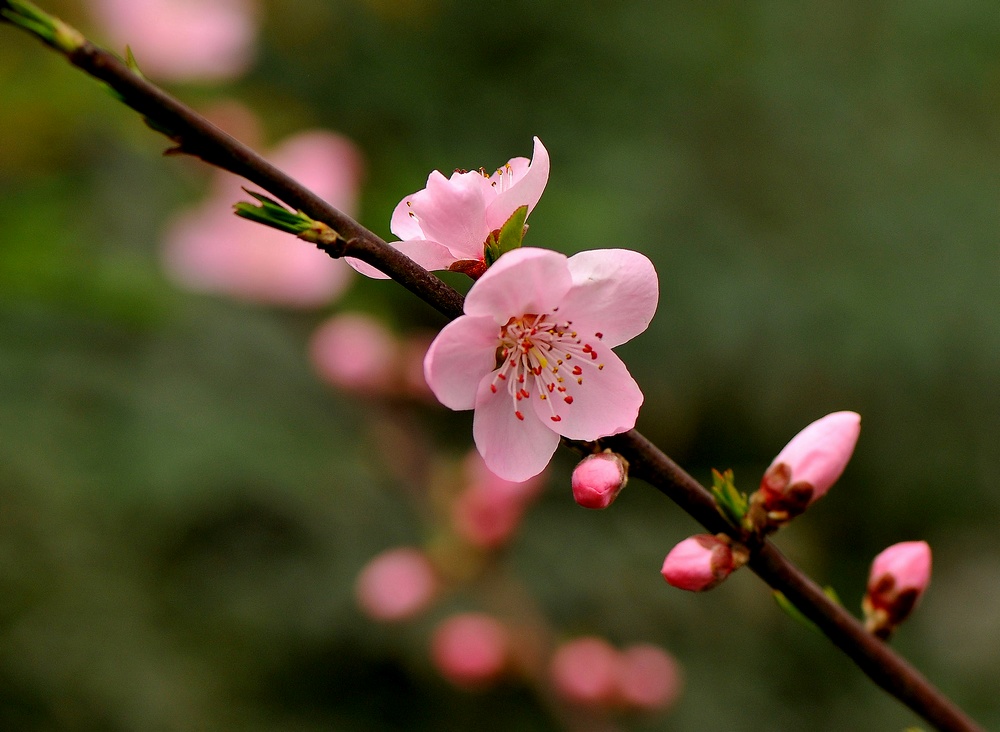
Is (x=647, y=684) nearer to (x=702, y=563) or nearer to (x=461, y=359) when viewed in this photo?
(x=702, y=563)

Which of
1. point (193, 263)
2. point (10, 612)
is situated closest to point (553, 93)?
point (193, 263)

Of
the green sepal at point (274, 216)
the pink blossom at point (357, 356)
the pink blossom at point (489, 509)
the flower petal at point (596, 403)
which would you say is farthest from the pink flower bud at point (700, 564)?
the pink blossom at point (357, 356)

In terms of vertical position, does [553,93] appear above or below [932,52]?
above

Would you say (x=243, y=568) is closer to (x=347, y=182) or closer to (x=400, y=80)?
(x=347, y=182)

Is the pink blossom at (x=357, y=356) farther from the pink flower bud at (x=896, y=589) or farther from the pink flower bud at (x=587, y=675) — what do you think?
the pink flower bud at (x=896, y=589)

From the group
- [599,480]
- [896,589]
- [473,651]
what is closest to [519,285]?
[599,480]

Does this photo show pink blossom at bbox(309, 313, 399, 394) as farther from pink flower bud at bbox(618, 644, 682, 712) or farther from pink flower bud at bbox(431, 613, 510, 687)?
pink flower bud at bbox(618, 644, 682, 712)
